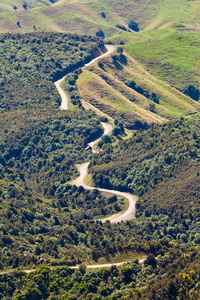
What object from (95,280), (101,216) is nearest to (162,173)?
(101,216)

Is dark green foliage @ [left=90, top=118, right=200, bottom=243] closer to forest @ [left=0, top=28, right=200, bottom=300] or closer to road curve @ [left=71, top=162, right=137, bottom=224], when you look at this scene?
forest @ [left=0, top=28, right=200, bottom=300]

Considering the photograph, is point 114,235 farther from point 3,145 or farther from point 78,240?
point 3,145

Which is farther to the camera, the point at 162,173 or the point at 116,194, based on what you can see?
the point at 116,194

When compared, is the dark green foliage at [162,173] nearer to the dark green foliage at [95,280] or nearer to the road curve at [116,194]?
the road curve at [116,194]

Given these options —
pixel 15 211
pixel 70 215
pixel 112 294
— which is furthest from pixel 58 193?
pixel 112 294

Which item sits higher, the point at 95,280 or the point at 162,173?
the point at 95,280

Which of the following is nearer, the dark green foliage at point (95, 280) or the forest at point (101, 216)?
the dark green foliage at point (95, 280)

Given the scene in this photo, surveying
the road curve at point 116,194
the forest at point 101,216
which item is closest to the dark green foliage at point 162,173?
the forest at point 101,216

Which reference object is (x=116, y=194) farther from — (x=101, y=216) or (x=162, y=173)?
(x=162, y=173)

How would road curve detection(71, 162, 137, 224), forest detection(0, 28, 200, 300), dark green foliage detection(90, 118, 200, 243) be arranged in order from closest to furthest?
forest detection(0, 28, 200, 300) → dark green foliage detection(90, 118, 200, 243) → road curve detection(71, 162, 137, 224)

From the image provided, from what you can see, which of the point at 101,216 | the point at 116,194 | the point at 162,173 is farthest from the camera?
the point at 116,194

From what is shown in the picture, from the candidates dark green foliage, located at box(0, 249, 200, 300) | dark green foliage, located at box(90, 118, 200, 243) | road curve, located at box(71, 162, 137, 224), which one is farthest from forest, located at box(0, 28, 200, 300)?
road curve, located at box(71, 162, 137, 224)
